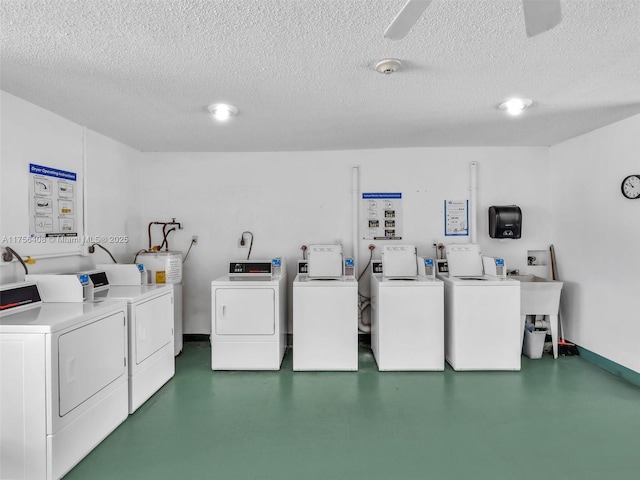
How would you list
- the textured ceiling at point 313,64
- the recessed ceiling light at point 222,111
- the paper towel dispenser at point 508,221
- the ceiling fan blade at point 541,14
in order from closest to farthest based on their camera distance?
the ceiling fan blade at point 541,14 < the textured ceiling at point 313,64 < the recessed ceiling light at point 222,111 < the paper towel dispenser at point 508,221

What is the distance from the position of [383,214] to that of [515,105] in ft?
5.92

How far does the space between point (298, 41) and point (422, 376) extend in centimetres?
287

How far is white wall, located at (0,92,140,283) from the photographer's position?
2439 millimetres

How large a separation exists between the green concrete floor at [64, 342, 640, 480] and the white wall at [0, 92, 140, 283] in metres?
A: 1.44

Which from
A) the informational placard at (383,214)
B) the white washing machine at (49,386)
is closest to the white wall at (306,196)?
the informational placard at (383,214)

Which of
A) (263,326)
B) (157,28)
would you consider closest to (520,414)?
(263,326)

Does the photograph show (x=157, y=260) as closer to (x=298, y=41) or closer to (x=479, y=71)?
(x=298, y=41)

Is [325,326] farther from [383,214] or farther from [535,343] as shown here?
[535,343]

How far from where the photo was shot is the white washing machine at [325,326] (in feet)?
10.7

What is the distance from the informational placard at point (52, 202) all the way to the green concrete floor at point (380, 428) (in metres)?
1.61

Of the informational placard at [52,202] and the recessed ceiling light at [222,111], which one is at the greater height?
the recessed ceiling light at [222,111]

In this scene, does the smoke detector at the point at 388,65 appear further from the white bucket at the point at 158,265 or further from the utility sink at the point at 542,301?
the white bucket at the point at 158,265

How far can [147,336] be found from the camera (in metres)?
2.71

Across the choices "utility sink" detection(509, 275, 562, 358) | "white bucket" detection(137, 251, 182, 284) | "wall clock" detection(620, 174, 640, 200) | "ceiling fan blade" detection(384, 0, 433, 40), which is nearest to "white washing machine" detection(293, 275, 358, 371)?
"white bucket" detection(137, 251, 182, 284)
